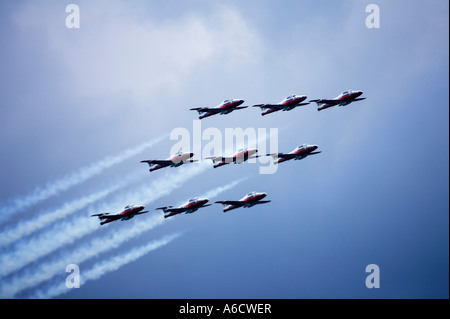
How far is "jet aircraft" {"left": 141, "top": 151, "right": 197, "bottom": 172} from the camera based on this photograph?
131 m

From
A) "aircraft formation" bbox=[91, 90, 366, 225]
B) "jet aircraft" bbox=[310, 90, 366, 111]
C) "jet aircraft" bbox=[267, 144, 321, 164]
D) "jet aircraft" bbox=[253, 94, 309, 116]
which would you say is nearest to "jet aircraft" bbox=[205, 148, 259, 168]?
"aircraft formation" bbox=[91, 90, 366, 225]

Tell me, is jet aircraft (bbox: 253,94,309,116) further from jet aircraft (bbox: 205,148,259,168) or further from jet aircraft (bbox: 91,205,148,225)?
jet aircraft (bbox: 91,205,148,225)

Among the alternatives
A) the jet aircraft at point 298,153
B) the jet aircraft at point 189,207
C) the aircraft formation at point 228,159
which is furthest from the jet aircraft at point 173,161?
the jet aircraft at point 298,153

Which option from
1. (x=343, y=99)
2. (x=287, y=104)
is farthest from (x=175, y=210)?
(x=343, y=99)

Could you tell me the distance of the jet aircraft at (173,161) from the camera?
13125 cm

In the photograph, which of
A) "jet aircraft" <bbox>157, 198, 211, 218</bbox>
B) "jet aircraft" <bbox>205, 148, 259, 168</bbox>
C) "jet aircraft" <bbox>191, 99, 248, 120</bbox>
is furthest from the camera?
"jet aircraft" <bbox>191, 99, 248, 120</bbox>

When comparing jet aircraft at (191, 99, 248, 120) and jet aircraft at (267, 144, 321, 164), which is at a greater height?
jet aircraft at (191, 99, 248, 120)

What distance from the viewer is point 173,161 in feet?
432

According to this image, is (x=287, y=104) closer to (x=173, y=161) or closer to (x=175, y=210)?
(x=173, y=161)

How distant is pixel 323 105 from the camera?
141 meters
